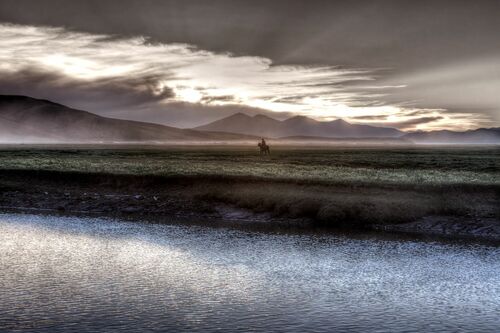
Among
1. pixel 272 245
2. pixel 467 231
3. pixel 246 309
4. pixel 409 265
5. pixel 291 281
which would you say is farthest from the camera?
pixel 467 231

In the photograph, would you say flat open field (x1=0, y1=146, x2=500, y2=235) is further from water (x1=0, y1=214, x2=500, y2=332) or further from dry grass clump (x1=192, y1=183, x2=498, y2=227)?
water (x1=0, y1=214, x2=500, y2=332)

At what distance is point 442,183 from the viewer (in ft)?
159

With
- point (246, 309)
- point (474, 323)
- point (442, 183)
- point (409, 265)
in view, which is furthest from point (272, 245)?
point (442, 183)

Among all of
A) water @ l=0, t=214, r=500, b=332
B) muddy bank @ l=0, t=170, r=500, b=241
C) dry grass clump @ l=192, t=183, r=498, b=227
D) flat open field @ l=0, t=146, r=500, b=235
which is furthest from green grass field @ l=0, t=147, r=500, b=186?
water @ l=0, t=214, r=500, b=332

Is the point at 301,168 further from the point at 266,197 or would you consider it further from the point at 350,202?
the point at 350,202

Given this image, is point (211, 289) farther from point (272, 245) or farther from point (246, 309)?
point (272, 245)

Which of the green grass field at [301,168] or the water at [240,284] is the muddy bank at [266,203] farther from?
the water at [240,284]

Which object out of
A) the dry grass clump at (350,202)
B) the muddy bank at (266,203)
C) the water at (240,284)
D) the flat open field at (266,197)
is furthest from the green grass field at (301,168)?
the water at (240,284)

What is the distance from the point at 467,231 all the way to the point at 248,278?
21.3 meters

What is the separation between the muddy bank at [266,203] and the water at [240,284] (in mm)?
6328

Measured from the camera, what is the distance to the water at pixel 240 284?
17812 mm

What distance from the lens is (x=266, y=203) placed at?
4450 centimetres

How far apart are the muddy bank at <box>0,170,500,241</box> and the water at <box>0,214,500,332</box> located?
633 cm

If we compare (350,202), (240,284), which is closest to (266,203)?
(350,202)
